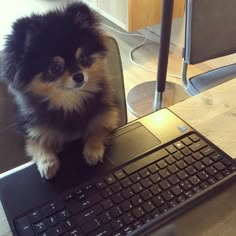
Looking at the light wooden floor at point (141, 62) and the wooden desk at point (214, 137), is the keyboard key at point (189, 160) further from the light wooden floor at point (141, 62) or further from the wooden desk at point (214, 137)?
the light wooden floor at point (141, 62)

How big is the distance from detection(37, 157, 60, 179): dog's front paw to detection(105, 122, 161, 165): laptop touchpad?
0.10 m

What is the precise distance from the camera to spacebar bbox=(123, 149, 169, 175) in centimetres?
62

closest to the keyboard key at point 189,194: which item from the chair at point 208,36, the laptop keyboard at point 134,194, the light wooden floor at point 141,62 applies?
the laptop keyboard at point 134,194

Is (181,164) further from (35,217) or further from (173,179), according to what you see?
(35,217)

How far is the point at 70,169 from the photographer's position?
65 centimetres

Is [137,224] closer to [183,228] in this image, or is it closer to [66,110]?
[183,228]

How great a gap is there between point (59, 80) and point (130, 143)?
0.26 m

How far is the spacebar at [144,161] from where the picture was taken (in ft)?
2.04

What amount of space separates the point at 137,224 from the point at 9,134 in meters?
0.47

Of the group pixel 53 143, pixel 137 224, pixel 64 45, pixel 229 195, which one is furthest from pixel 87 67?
pixel 229 195

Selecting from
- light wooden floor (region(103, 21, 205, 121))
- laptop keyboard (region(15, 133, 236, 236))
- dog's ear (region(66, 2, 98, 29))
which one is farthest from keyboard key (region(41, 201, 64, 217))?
light wooden floor (region(103, 21, 205, 121))

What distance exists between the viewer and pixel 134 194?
0.57 metres

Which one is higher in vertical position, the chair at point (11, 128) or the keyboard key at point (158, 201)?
the keyboard key at point (158, 201)

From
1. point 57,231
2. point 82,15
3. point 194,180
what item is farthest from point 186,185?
point 82,15
